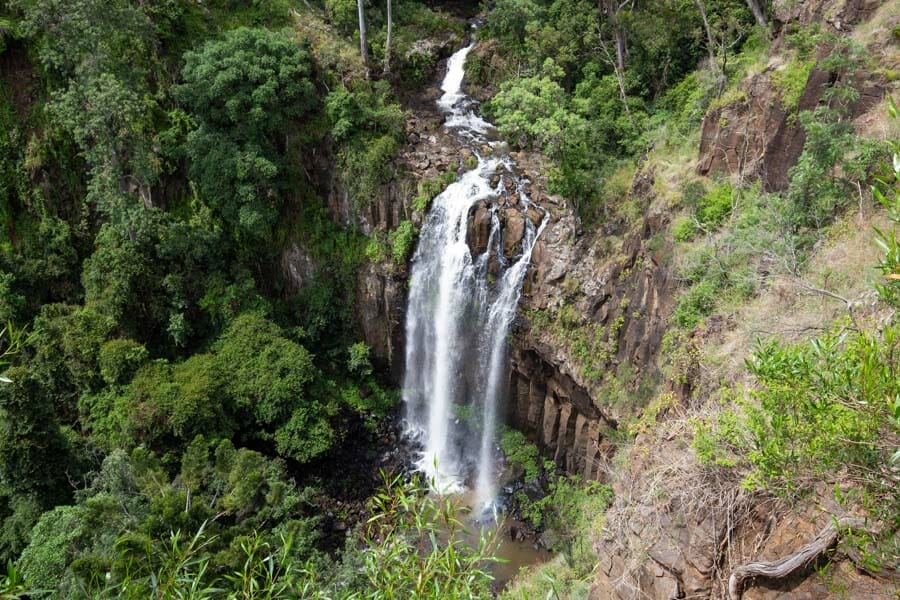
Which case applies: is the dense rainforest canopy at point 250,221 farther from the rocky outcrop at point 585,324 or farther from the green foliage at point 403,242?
the rocky outcrop at point 585,324

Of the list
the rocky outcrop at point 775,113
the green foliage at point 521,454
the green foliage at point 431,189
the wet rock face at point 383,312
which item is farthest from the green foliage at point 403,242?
the rocky outcrop at point 775,113

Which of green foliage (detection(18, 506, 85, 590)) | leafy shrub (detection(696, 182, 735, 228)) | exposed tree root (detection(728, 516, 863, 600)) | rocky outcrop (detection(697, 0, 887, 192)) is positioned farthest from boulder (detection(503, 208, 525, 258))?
green foliage (detection(18, 506, 85, 590))

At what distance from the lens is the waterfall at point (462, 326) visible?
17.9 metres

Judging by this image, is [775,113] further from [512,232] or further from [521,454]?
[521,454]

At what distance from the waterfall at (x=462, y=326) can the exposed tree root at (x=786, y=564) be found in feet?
37.2

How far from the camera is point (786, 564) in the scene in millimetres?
5902

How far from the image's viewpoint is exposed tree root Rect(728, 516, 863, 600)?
222 inches

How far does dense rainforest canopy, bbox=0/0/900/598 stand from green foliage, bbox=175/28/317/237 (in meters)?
0.09

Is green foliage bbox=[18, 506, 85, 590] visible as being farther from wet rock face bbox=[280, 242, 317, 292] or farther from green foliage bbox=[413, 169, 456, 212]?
green foliage bbox=[413, 169, 456, 212]

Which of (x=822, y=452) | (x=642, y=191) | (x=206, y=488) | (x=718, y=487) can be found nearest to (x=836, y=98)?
(x=642, y=191)

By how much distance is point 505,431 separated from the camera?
19141 millimetres

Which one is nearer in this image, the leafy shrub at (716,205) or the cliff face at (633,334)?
the cliff face at (633,334)

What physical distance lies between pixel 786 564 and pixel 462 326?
532 inches

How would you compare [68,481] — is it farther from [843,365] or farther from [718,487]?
[843,365]
